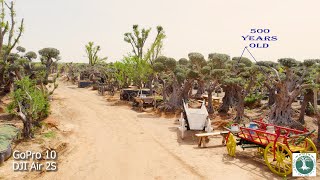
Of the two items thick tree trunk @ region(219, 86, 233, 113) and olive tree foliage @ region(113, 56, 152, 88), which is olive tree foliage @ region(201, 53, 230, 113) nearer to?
thick tree trunk @ region(219, 86, 233, 113)

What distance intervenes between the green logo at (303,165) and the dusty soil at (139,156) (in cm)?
72

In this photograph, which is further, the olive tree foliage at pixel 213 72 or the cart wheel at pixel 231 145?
the olive tree foliage at pixel 213 72

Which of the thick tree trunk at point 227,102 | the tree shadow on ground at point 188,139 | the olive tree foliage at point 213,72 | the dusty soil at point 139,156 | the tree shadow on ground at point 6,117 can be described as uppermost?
the olive tree foliage at point 213,72

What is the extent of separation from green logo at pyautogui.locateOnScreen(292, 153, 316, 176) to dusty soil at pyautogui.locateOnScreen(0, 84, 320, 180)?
2.37 ft

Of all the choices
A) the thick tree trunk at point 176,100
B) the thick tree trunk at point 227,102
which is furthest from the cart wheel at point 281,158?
the thick tree trunk at point 176,100

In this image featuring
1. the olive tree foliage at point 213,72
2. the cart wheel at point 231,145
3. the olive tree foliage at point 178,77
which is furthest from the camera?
the olive tree foliage at point 178,77

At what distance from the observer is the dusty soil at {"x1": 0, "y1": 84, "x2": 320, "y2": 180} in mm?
9508

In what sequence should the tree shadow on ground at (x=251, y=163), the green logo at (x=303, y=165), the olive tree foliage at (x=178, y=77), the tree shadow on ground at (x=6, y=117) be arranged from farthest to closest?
the olive tree foliage at (x=178, y=77) → the tree shadow on ground at (x=6, y=117) → the tree shadow on ground at (x=251, y=163) → the green logo at (x=303, y=165)

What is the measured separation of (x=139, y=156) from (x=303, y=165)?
5887 mm

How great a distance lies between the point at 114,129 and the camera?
53.1 feet

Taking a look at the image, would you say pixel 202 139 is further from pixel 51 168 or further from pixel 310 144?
pixel 51 168

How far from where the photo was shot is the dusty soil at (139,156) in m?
9.51

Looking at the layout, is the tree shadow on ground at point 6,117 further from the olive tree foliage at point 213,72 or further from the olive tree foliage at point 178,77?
the olive tree foliage at point 213,72

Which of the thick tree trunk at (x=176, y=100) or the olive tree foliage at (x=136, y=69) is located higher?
the olive tree foliage at (x=136, y=69)
